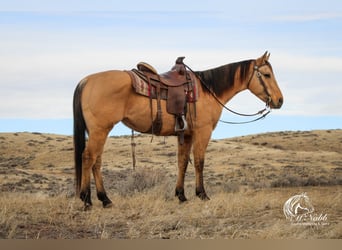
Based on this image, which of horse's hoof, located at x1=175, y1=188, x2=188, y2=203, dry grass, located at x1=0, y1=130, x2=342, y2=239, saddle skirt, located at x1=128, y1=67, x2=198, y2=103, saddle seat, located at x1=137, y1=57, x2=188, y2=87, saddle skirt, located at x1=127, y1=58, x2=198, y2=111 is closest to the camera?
dry grass, located at x1=0, y1=130, x2=342, y2=239

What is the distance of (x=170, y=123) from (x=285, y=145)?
18741 millimetres

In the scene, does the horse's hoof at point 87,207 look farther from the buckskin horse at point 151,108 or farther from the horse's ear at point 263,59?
the horse's ear at point 263,59

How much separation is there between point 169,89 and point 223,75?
1562 mm

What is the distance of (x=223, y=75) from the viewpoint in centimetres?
1284

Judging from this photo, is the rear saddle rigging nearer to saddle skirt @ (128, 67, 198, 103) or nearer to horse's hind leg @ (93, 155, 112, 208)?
saddle skirt @ (128, 67, 198, 103)

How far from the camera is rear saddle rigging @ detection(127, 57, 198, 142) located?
38.0ft

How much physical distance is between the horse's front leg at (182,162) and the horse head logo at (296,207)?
95.6 inches

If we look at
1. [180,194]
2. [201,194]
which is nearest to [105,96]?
[180,194]

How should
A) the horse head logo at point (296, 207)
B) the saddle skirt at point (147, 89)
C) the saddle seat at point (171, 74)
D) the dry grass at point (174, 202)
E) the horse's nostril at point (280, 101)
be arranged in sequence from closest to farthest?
the dry grass at point (174, 202), the horse head logo at point (296, 207), the saddle skirt at point (147, 89), the saddle seat at point (171, 74), the horse's nostril at point (280, 101)

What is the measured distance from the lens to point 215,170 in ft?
73.5

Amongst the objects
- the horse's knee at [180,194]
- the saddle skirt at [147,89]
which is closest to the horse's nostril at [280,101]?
the saddle skirt at [147,89]

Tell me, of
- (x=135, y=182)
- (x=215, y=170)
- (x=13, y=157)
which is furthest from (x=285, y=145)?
(x=135, y=182)

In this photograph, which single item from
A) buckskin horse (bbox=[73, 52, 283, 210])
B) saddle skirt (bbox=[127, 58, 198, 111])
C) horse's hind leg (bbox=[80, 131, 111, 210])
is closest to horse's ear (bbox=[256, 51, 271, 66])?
buckskin horse (bbox=[73, 52, 283, 210])

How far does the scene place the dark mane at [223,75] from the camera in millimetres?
12680
